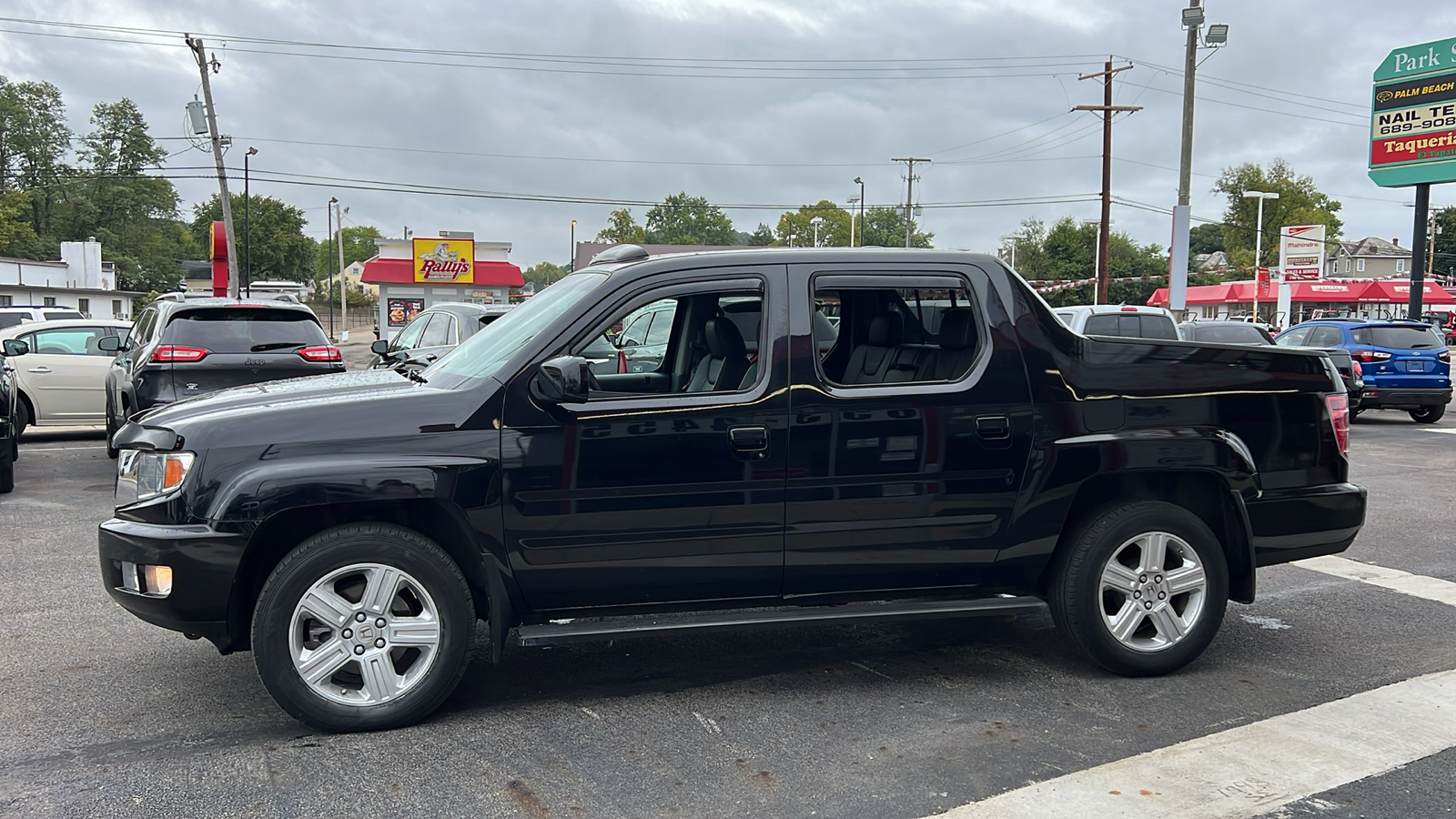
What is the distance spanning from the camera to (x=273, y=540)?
4.16m

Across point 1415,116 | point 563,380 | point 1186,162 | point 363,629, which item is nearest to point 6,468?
point 363,629

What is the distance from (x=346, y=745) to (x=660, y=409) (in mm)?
1692

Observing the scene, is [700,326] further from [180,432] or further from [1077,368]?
[180,432]

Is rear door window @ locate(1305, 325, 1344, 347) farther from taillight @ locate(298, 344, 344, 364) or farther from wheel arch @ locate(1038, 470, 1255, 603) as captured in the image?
taillight @ locate(298, 344, 344, 364)

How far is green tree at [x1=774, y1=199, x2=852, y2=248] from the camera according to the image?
3172 inches

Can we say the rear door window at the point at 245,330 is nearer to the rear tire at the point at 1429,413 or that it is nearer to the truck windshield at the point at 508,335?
the truck windshield at the point at 508,335

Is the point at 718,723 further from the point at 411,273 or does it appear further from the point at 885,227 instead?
the point at 885,227

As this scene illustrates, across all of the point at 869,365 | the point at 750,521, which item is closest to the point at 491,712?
the point at 750,521

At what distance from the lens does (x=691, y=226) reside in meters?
106

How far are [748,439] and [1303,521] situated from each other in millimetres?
2698

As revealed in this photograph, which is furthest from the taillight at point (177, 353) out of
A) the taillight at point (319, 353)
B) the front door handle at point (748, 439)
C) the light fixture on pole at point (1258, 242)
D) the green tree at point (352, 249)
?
the green tree at point (352, 249)

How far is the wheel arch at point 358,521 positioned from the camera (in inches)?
162

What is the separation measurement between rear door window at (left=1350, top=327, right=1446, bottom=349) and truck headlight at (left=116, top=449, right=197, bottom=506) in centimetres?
1772

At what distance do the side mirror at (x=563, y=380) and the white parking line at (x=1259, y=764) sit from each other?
1.96m
